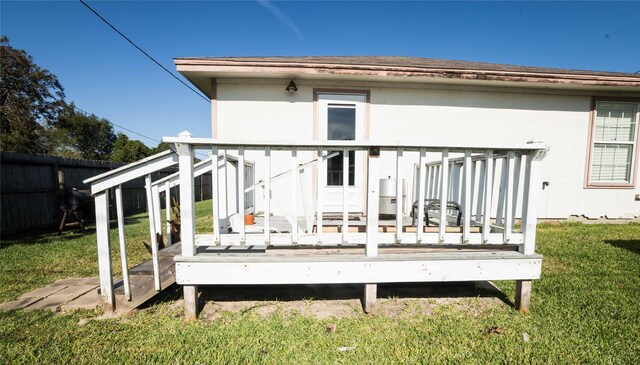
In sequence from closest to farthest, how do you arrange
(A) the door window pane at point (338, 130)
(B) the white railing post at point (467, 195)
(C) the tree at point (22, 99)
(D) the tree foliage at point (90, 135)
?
(B) the white railing post at point (467, 195) → (A) the door window pane at point (338, 130) → (C) the tree at point (22, 99) → (D) the tree foliage at point (90, 135)

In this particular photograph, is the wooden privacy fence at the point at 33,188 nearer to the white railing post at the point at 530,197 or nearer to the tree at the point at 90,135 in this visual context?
the white railing post at the point at 530,197

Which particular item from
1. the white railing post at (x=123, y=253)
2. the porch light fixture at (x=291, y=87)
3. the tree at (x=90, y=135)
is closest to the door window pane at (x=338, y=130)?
the porch light fixture at (x=291, y=87)

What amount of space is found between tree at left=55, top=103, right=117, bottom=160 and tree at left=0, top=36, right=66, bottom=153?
11.1 metres

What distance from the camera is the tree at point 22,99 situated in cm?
1958

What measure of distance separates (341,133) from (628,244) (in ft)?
16.3

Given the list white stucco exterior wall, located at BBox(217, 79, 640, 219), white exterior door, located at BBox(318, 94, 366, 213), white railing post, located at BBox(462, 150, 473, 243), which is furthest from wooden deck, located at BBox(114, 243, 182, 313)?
white exterior door, located at BBox(318, 94, 366, 213)

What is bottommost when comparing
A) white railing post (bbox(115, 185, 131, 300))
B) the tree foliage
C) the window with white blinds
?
white railing post (bbox(115, 185, 131, 300))

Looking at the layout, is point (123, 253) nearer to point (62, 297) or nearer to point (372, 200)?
point (62, 297)

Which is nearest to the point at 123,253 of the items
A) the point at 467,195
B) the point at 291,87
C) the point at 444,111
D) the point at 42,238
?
the point at 467,195

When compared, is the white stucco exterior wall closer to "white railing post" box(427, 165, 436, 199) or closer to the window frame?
the window frame

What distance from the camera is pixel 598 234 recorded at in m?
4.69

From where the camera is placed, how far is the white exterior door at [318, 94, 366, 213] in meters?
4.86

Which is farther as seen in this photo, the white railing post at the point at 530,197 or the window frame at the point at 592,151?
the window frame at the point at 592,151

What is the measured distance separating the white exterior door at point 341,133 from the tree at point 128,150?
130 feet
